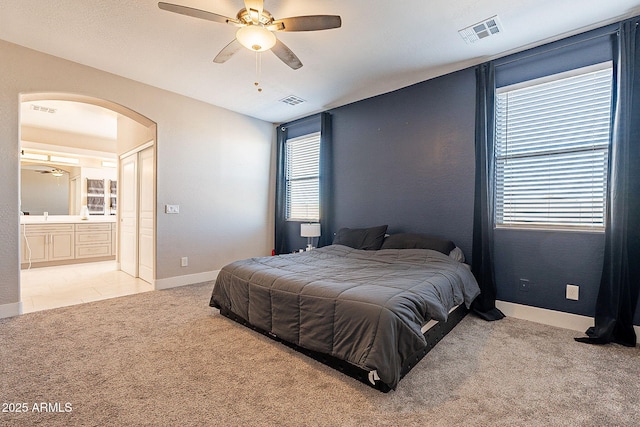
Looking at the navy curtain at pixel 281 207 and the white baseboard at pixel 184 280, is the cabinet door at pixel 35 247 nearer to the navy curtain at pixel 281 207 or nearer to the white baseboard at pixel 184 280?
the white baseboard at pixel 184 280

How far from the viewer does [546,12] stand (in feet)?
8.11

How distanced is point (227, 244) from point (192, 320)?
213cm

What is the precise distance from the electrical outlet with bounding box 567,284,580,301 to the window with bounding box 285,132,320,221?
3.37 metres

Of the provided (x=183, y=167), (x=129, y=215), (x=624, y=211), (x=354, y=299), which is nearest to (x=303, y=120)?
(x=183, y=167)

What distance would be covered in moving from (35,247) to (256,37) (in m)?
6.20

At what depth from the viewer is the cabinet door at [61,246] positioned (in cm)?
564

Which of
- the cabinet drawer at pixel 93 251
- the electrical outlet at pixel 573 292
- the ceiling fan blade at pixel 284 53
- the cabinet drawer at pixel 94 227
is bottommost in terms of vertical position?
the cabinet drawer at pixel 93 251

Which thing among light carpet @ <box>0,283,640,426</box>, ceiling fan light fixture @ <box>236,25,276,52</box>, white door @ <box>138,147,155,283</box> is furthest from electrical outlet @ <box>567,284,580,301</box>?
white door @ <box>138,147,155,283</box>

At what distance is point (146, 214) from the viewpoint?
178 inches

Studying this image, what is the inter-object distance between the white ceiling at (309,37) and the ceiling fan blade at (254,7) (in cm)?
30

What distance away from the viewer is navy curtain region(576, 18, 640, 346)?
7.95 ft

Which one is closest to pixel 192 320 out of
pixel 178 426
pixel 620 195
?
pixel 178 426

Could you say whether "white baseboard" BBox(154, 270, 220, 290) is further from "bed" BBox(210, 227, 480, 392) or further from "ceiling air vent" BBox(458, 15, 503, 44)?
"ceiling air vent" BBox(458, 15, 503, 44)

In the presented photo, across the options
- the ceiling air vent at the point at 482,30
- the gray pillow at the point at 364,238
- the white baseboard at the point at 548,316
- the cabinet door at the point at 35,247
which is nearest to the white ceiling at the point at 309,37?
the ceiling air vent at the point at 482,30
